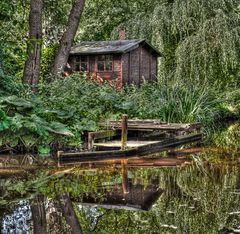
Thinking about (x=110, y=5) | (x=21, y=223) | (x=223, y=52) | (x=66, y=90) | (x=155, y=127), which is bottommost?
(x=21, y=223)

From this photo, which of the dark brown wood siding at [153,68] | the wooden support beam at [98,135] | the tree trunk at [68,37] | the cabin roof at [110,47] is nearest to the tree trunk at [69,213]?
the wooden support beam at [98,135]

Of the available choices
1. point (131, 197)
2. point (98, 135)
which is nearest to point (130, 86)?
point (98, 135)

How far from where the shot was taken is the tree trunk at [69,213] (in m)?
5.71

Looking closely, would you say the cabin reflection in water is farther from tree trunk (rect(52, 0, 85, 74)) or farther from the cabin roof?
the cabin roof

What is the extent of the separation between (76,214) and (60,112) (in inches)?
250

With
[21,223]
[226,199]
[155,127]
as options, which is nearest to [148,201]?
[226,199]

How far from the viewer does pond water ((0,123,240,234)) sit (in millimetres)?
5840

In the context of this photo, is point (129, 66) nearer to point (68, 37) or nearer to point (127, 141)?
point (68, 37)

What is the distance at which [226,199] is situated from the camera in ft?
23.5

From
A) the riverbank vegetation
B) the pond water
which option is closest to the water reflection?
the pond water

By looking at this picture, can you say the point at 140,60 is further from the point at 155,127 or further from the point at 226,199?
the point at 226,199

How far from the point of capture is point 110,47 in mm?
28250

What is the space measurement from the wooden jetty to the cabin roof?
11355 mm

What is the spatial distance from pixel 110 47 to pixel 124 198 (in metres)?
21.6
